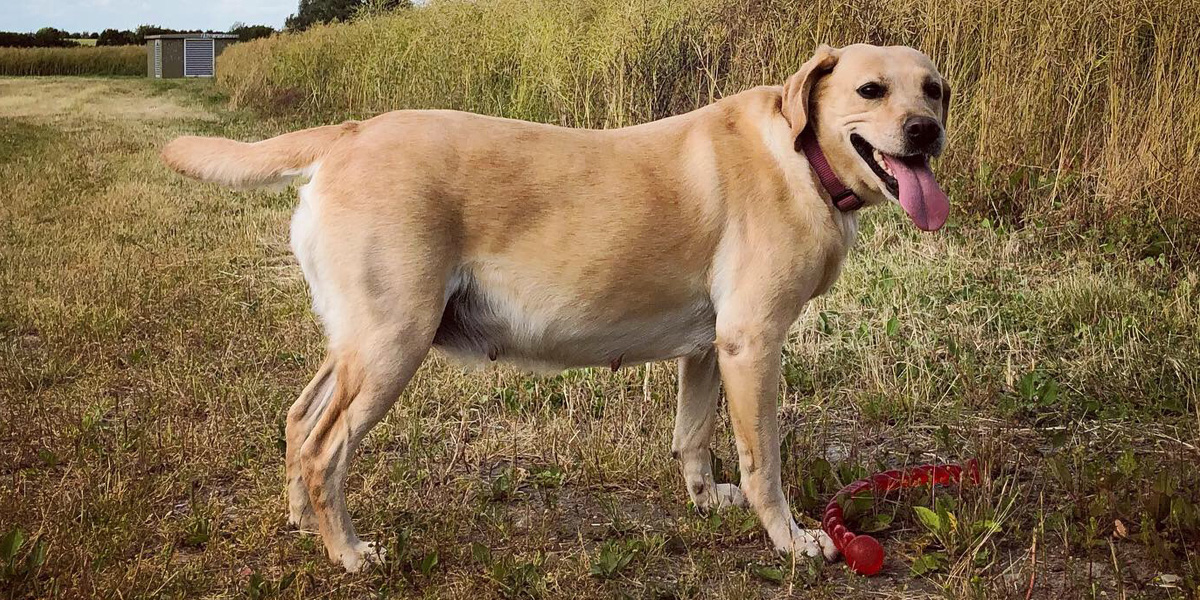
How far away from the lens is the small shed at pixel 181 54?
44250mm

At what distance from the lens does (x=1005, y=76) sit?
6.91 m

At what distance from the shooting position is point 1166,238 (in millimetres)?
Result: 6340

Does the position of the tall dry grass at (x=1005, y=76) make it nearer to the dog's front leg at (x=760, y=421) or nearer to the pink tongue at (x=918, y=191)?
the pink tongue at (x=918, y=191)

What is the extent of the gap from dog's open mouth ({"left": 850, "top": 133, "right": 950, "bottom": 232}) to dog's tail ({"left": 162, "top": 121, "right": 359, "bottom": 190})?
5.05 feet

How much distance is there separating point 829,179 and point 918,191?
10.1 inches

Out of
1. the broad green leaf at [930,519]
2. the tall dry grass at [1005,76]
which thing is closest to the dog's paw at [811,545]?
the broad green leaf at [930,519]

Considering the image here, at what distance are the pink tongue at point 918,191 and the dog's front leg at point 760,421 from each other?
515 mm

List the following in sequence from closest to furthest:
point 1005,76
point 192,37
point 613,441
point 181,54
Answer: point 613,441
point 1005,76
point 181,54
point 192,37

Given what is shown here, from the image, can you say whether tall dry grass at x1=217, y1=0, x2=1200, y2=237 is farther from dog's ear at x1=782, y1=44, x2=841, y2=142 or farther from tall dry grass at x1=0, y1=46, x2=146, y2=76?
tall dry grass at x1=0, y1=46, x2=146, y2=76

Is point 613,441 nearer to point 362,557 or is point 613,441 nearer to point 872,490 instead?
point 872,490

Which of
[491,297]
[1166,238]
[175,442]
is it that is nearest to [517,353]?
[491,297]

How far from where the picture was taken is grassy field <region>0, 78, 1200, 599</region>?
305 cm

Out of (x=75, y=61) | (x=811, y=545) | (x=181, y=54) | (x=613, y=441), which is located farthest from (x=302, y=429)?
(x=181, y=54)

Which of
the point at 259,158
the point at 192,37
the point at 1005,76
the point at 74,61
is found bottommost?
the point at 74,61
